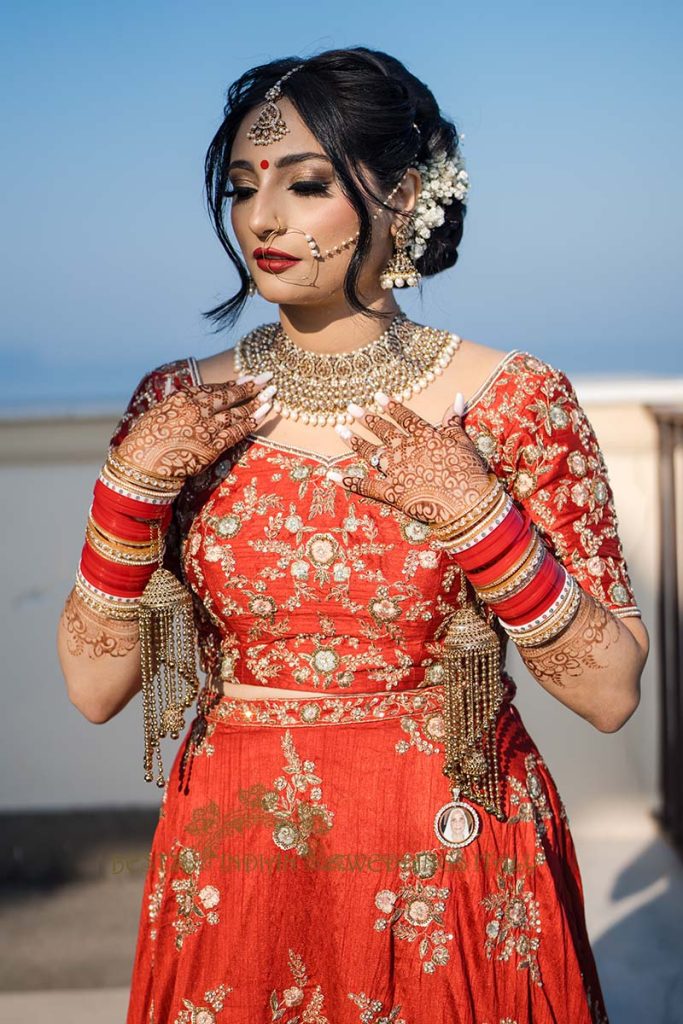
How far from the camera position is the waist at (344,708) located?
1641 mm

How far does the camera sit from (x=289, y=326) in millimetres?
1785

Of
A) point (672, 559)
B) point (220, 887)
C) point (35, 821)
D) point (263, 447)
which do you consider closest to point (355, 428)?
point (263, 447)

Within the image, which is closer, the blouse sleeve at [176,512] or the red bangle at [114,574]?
the red bangle at [114,574]

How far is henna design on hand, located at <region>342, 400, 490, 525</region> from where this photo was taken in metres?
1.51

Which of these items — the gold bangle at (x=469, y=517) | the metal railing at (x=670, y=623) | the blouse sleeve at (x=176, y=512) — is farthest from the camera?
the metal railing at (x=670, y=623)

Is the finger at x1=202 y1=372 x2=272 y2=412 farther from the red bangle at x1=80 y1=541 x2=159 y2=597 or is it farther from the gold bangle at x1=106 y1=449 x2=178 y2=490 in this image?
the red bangle at x1=80 y1=541 x2=159 y2=597

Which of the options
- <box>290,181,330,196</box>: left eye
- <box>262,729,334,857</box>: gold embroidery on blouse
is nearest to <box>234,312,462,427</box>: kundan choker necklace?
<box>290,181,330,196</box>: left eye

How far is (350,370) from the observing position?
175cm

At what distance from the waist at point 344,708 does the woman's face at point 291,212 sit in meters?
0.53

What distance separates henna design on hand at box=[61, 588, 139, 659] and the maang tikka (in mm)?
636

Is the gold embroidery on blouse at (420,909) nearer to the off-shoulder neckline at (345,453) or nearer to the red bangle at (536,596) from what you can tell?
the red bangle at (536,596)

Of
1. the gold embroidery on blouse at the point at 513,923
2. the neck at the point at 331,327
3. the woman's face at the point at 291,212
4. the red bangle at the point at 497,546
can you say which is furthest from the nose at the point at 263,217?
the gold embroidery on blouse at the point at 513,923

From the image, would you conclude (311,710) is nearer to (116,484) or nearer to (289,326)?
(116,484)

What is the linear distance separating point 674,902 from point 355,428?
7.67ft
